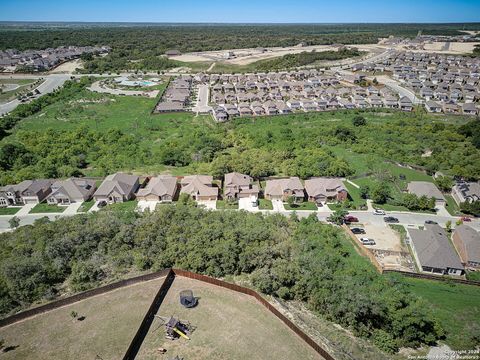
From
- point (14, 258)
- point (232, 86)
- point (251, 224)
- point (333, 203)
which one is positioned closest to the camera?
point (14, 258)

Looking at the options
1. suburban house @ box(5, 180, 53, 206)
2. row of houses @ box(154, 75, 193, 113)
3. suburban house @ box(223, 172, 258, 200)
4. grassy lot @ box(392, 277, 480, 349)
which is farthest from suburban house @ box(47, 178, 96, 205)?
grassy lot @ box(392, 277, 480, 349)

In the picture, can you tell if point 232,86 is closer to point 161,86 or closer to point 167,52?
point 161,86

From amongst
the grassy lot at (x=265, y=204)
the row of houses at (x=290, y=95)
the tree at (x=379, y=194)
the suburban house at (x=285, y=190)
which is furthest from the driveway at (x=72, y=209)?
the row of houses at (x=290, y=95)

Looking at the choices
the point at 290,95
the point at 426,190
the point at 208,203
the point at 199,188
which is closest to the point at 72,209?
the point at 199,188

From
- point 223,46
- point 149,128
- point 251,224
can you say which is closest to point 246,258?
point 251,224

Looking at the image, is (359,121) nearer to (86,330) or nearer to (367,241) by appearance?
(367,241)

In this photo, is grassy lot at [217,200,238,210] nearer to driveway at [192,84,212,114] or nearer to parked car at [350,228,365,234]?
parked car at [350,228,365,234]
